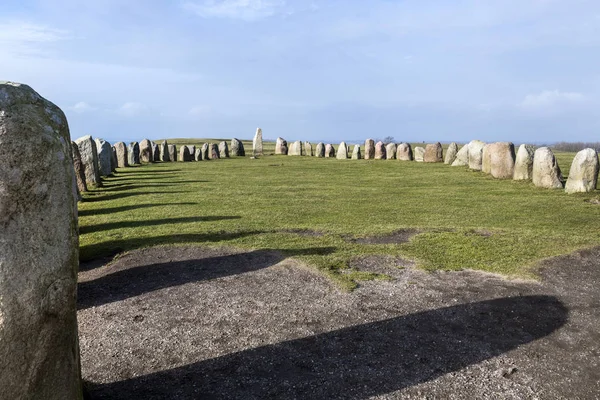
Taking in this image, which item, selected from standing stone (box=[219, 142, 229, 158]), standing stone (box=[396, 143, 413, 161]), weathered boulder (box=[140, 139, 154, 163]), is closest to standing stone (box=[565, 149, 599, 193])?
standing stone (box=[396, 143, 413, 161])

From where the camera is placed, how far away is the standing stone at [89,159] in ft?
65.0

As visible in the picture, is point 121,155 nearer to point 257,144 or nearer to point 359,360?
point 257,144

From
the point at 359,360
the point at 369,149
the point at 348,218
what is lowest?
the point at 359,360

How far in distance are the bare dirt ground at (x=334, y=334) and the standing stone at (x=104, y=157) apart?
17252 millimetres

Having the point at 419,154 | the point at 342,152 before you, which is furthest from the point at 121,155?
the point at 419,154

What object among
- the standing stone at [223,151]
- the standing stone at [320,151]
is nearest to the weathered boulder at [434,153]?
the standing stone at [320,151]

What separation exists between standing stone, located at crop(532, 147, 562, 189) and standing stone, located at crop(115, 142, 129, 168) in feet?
78.6

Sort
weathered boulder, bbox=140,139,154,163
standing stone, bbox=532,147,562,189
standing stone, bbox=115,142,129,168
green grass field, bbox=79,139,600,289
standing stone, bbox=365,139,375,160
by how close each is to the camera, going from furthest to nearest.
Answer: standing stone, bbox=365,139,375,160
weathered boulder, bbox=140,139,154,163
standing stone, bbox=115,142,129,168
standing stone, bbox=532,147,562,189
green grass field, bbox=79,139,600,289

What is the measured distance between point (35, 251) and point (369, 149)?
3339 centimetres

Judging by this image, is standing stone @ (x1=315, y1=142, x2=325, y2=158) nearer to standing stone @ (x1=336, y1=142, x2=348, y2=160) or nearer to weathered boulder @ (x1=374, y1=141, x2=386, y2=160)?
standing stone @ (x1=336, y1=142, x2=348, y2=160)

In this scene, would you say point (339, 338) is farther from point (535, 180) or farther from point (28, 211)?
point (535, 180)

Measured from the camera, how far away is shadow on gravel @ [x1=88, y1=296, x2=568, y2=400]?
505 centimetres

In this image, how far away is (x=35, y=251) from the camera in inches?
146

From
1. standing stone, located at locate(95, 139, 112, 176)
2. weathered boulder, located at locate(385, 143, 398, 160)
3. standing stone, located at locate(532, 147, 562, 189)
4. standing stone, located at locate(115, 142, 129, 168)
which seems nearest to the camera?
standing stone, located at locate(532, 147, 562, 189)
